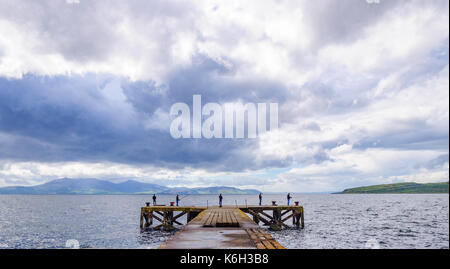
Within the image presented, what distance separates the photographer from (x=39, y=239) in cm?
3688
